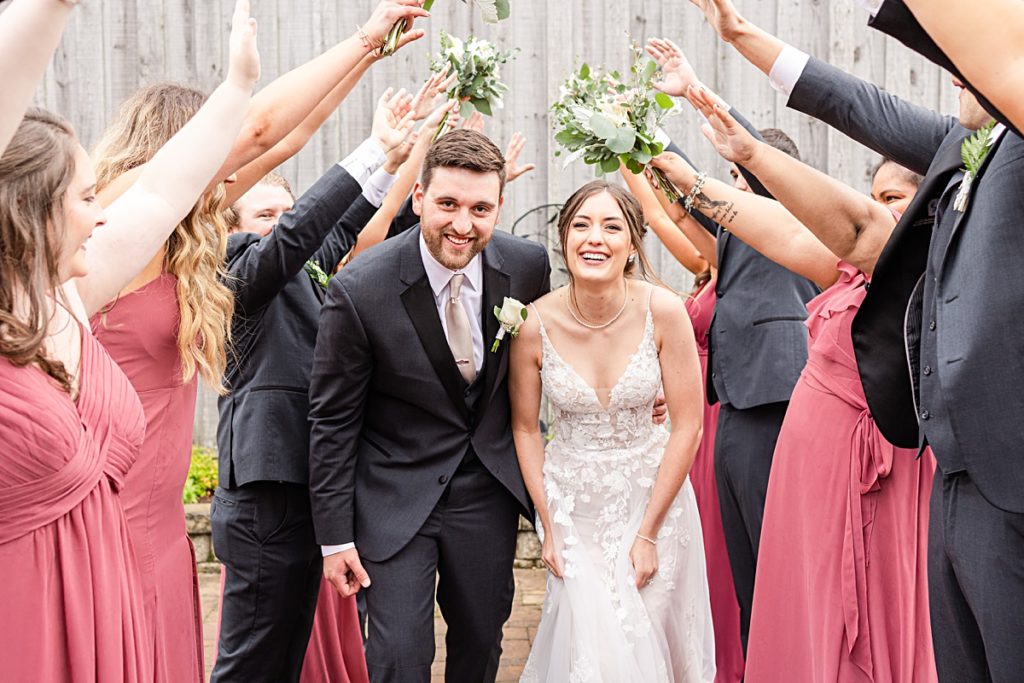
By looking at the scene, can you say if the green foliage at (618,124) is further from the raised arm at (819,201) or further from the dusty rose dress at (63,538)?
the dusty rose dress at (63,538)

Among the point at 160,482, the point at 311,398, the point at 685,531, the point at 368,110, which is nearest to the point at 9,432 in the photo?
the point at 160,482

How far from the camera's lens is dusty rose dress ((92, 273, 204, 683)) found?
2945mm

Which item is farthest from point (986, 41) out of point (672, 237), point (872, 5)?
point (672, 237)

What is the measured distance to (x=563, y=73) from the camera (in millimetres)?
6453

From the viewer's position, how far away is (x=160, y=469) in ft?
9.96

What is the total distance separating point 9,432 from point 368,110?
15.7 ft

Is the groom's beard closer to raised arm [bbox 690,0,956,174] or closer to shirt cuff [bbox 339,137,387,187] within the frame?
shirt cuff [bbox 339,137,387,187]

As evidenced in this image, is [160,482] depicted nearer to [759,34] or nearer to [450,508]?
[450,508]

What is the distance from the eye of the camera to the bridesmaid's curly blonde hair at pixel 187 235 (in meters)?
3.06

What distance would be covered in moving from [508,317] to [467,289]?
0.20 meters

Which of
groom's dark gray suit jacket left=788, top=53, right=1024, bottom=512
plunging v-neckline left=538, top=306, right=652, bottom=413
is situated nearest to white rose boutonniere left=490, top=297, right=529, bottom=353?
plunging v-neckline left=538, top=306, right=652, bottom=413

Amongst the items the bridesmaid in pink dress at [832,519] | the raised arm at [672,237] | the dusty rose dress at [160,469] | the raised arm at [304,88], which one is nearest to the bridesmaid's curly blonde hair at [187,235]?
the dusty rose dress at [160,469]

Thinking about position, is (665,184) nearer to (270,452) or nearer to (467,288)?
(467,288)

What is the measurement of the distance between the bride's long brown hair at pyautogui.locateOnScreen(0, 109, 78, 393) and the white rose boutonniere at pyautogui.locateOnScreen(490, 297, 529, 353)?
6.06ft
